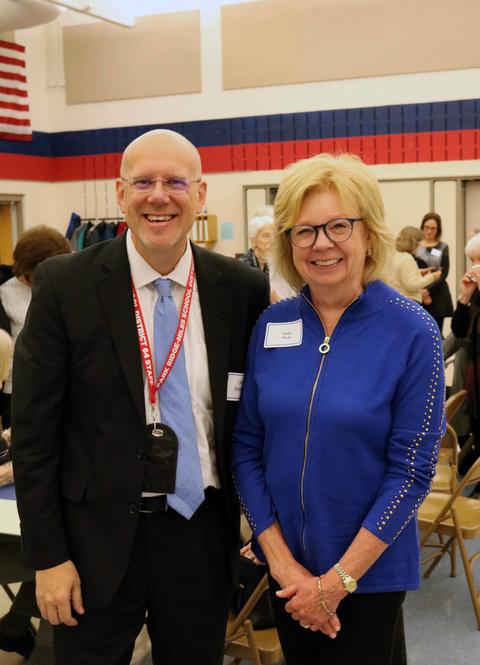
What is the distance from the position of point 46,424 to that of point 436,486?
288 cm

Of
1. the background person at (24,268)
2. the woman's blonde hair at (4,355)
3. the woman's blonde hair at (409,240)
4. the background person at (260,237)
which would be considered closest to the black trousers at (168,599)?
the woman's blonde hair at (4,355)

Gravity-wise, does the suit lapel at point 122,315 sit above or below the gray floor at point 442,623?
above

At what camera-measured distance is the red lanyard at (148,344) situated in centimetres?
192

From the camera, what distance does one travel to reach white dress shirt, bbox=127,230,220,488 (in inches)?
78.4

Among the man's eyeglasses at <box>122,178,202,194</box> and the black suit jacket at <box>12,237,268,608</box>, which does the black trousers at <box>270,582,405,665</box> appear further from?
the man's eyeglasses at <box>122,178,202,194</box>

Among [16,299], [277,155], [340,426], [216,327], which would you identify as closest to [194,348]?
[216,327]

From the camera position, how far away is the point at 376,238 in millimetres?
1949

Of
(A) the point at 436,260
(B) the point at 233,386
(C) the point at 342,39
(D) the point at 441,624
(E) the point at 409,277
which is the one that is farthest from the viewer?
(C) the point at 342,39

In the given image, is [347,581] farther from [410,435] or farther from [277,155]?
[277,155]

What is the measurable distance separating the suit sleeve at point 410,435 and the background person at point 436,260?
7322mm

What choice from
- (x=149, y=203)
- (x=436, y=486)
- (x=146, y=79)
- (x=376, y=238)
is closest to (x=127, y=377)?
(x=149, y=203)

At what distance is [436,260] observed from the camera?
9281 mm

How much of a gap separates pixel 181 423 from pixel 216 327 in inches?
10.3

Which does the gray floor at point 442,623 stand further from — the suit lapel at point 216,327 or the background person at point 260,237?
the background person at point 260,237
